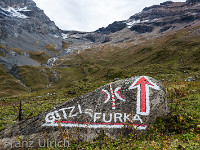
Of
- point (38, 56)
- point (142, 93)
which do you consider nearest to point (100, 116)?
point (142, 93)

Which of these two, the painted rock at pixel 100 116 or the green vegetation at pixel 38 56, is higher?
the green vegetation at pixel 38 56

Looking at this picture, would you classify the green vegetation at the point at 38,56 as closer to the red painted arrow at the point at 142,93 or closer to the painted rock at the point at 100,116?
the painted rock at the point at 100,116

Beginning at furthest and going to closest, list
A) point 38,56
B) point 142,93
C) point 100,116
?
point 38,56 < point 142,93 < point 100,116

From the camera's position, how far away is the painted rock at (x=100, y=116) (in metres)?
11.0

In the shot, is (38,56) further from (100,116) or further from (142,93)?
(142,93)

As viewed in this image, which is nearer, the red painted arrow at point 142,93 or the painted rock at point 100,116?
the painted rock at point 100,116

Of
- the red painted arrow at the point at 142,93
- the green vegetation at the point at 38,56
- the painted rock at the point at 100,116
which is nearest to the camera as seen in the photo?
the painted rock at the point at 100,116

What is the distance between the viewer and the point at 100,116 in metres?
11.9

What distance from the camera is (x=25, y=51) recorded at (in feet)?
510

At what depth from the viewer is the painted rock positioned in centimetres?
1099

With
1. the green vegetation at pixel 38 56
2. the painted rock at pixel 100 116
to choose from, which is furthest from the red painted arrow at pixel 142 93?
the green vegetation at pixel 38 56

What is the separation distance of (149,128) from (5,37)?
19418cm

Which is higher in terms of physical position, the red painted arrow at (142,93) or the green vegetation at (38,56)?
the green vegetation at (38,56)

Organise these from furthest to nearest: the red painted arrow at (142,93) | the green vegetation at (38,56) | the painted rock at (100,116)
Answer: the green vegetation at (38,56)
the red painted arrow at (142,93)
the painted rock at (100,116)
